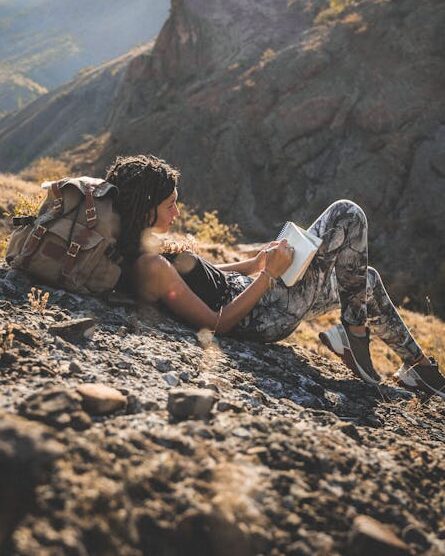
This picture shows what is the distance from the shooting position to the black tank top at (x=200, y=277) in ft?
13.4

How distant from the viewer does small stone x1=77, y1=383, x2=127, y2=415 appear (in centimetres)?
216

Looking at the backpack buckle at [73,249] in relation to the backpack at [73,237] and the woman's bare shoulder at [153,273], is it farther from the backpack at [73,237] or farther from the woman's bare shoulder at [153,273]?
the woman's bare shoulder at [153,273]

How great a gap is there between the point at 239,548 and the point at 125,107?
40.1 meters

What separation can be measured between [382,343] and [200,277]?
463cm

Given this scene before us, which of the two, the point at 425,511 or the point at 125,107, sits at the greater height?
the point at 125,107

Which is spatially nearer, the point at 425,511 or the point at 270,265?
the point at 425,511

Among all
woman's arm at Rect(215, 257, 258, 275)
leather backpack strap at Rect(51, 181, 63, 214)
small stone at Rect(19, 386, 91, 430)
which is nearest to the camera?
small stone at Rect(19, 386, 91, 430)

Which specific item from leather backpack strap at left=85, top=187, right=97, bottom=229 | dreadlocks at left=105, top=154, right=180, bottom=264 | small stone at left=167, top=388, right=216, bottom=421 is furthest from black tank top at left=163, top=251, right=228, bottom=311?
small stone at left=167, top=388, right=216, bottom=421

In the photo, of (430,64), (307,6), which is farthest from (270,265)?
(307,6)

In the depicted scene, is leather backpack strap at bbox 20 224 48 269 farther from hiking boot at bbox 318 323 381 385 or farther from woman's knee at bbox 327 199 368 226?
hiking boot at bbox 318 323 381 385

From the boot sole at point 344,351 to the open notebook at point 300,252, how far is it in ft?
2.64

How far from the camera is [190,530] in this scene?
63.4 inches

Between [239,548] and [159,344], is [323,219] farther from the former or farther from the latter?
[239,548]

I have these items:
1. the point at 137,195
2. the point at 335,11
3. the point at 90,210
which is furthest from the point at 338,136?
the point at 90,210
